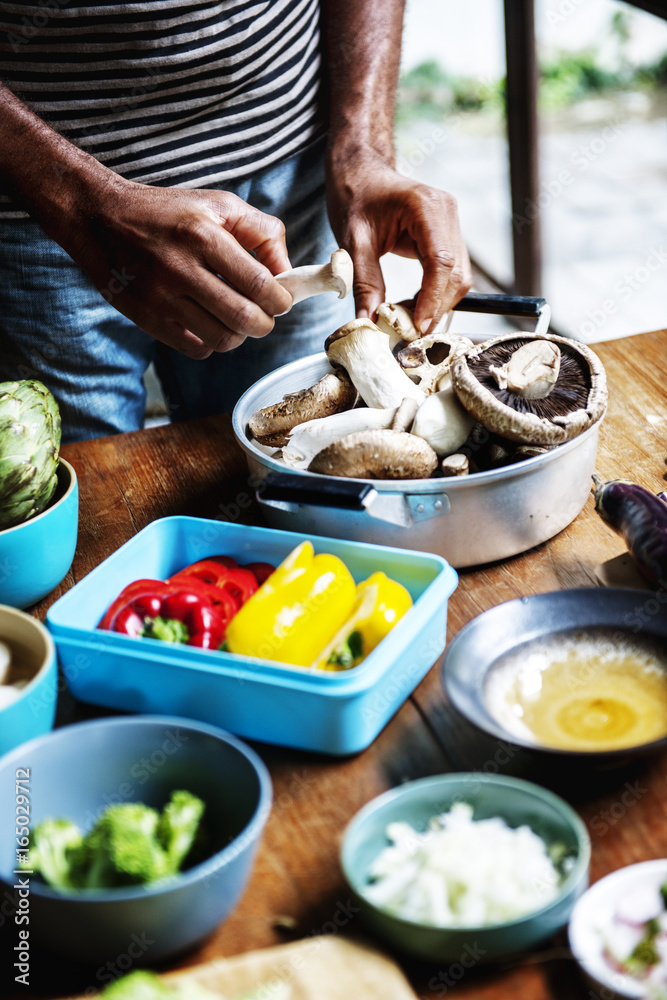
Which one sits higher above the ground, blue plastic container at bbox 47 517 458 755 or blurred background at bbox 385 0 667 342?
blue plastic container at bbox 47 517 458 755

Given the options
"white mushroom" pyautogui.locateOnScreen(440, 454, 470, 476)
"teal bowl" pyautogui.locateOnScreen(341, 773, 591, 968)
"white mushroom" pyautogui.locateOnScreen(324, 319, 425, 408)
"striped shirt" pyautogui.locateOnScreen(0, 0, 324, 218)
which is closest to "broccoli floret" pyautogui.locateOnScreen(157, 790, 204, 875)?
"teal bowl" pyautogui.locateOnScreen(341, 773, 591, 968)

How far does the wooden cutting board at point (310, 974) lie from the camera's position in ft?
2.04

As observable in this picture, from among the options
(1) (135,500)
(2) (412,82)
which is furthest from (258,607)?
(2) (412,82)

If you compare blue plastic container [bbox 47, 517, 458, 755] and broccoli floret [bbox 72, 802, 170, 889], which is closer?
broccoli floret [bbox 72, 802, 170, 889]

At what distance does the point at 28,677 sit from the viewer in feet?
2.77

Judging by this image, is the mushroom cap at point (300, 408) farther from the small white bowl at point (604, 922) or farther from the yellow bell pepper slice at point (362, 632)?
the small white bowl at point (604, 922)

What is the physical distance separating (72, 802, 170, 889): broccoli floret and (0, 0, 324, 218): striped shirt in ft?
3.70

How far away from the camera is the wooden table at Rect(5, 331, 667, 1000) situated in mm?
677

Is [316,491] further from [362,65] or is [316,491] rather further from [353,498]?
[362,65]

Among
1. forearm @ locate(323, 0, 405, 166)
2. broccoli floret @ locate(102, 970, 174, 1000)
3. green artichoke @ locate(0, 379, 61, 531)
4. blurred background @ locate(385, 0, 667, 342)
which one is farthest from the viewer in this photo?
blurred background @ locate(385, 0, 667, 342)

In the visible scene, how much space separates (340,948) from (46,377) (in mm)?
1232

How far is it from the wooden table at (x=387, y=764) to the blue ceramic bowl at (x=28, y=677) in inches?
3.7

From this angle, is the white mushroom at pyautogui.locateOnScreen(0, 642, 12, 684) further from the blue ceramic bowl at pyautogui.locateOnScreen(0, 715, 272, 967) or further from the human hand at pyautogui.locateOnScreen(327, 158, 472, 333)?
the human hand at pyautogui.locateOnScreen(327, 158, 472, 333)

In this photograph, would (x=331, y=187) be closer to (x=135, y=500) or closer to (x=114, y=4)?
(x=114, y=4)
